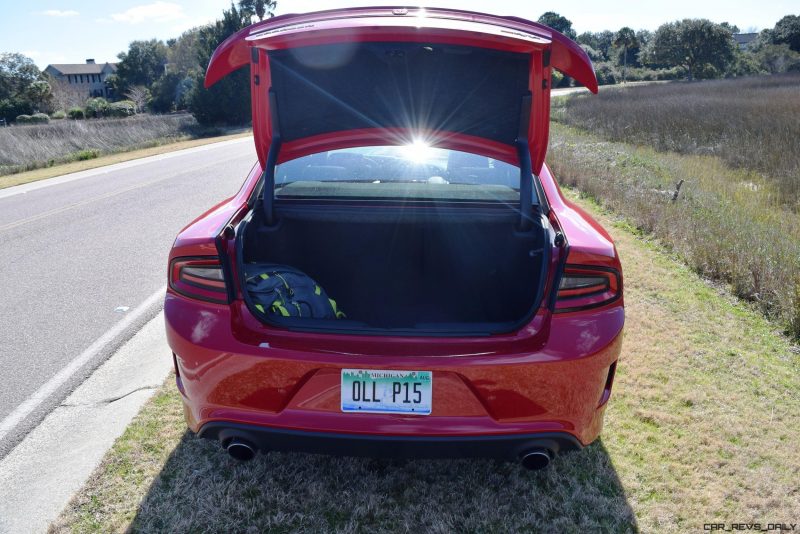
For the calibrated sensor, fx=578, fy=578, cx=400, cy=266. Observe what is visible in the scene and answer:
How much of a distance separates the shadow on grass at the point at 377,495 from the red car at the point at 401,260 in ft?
1.27

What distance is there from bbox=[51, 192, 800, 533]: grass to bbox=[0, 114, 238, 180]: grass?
17936 millimetres

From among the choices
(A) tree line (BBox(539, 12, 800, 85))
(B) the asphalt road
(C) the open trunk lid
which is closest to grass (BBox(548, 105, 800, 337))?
(C) the open trunk lid

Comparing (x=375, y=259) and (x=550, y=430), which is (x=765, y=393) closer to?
(x=550, y=430)

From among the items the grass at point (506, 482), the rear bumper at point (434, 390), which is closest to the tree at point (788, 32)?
the grass at point (506, 482)

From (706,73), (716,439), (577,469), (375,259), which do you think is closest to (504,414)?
(577,469)

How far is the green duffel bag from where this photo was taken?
2.57 meters

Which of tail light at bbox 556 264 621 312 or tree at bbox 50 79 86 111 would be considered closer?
tail light at bbox 556 264 621 312

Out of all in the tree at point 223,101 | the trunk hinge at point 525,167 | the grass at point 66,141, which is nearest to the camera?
the trunk hinge at point 525,167

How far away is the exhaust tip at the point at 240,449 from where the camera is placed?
234 cm

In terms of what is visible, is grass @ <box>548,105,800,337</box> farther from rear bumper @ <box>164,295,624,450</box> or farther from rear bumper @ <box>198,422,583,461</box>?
rear bumper @ <box>198,422,583,461</box>

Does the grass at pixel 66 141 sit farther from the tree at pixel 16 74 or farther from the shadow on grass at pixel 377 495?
Answer: the tree at pixel 16 74

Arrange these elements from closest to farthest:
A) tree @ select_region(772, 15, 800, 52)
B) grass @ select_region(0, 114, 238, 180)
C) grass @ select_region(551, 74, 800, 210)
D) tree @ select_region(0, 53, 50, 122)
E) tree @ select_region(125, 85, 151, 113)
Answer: grass @ select_region(551, 74, 800, 210) < grass @ select_region(0, 114, 238, 180) < tree @ select_region(0, 53, 50, 122) < tree @ select_region(125, 85, 151, 113) < tree @ select_region(772, 15, 800, 52)

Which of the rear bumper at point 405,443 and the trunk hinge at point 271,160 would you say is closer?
the rear bumper at point 405,443

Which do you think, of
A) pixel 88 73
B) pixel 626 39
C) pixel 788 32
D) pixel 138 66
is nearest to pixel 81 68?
pixel 88 73
